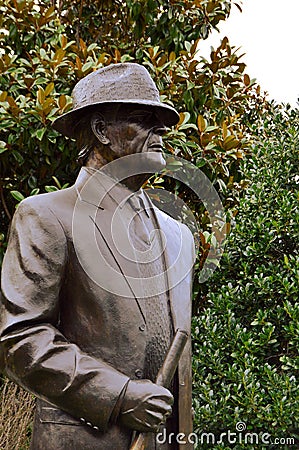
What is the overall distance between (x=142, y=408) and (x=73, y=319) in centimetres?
39

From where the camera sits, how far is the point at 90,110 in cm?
279

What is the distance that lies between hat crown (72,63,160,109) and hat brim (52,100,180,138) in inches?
0.4

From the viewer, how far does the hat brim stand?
8.93ft

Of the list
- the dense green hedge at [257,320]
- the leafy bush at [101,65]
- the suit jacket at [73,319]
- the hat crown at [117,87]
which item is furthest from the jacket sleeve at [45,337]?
the leafy bush at [101,65]

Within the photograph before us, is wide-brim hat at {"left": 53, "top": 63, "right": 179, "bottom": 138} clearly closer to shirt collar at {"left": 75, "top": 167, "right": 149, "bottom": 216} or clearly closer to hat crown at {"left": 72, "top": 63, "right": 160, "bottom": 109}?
hat crown at {"left": 72, "top": 63, "right": 160, "bottom": 109}

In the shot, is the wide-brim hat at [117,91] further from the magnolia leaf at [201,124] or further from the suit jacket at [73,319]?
the magnolia leaf at [201,124]

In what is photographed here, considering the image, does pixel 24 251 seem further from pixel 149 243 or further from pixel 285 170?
pixel 285 170

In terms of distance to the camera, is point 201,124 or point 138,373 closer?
point 138,373

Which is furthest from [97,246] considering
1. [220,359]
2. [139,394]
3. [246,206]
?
[246,206]

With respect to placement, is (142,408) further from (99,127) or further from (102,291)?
(99,127)

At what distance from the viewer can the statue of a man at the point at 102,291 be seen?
249cm

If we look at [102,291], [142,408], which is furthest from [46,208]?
[142,408]

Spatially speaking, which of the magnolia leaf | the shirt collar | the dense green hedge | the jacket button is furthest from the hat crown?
the magnolia leaf

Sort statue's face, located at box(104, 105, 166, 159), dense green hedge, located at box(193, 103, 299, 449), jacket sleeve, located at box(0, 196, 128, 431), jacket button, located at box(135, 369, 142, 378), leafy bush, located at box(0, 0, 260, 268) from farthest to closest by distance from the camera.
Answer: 1. leafy bush, located at box(0, 0, 260, 268)
2. dense green hedge, located at box(193, 103, 299, 449)
3. statue's face, located at box(104, 105, 166, 159)
4. jacket button, located at box(135, 369, 142, 378)
5. jacket sleeve, located at box(0, 196, 128, 431)
